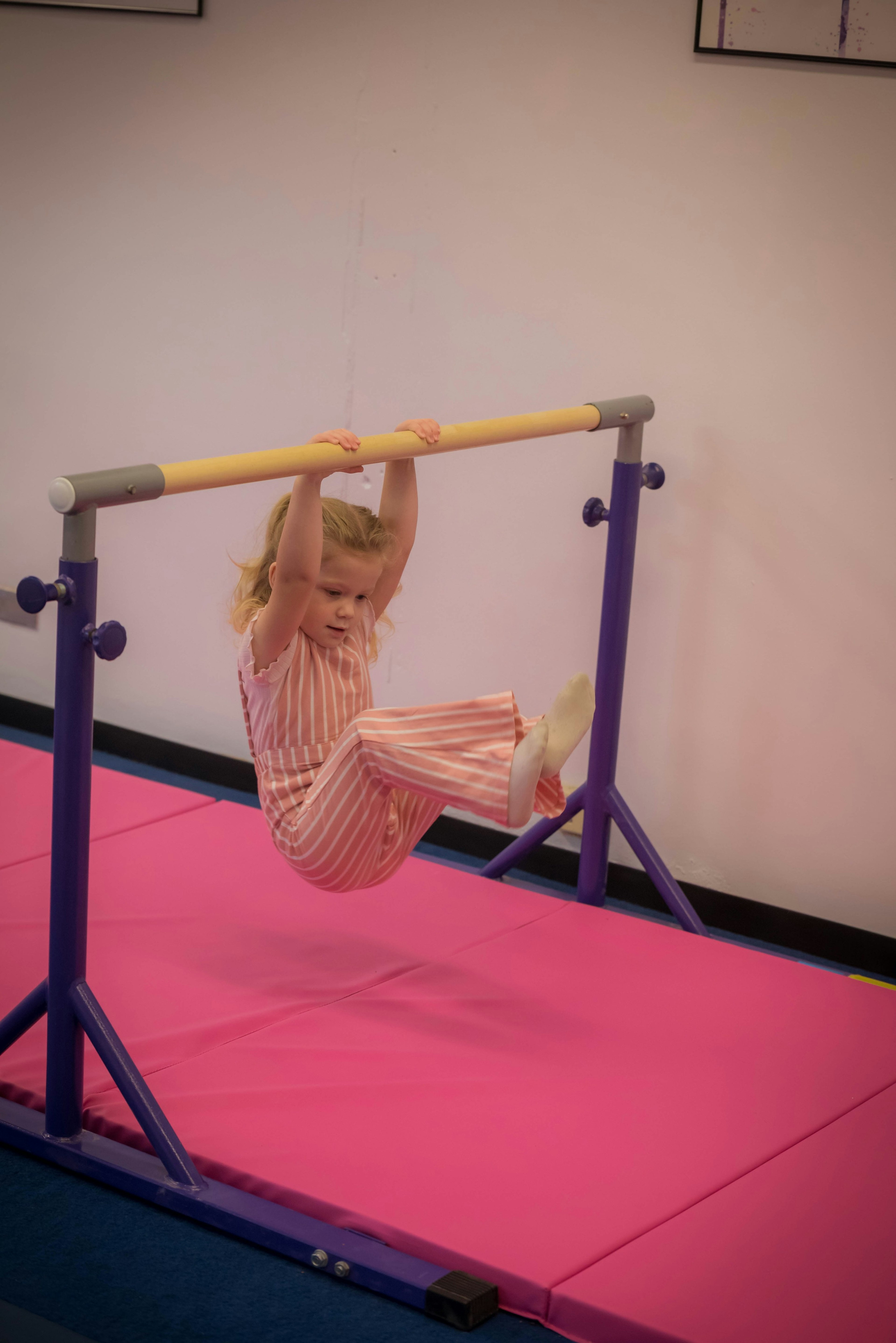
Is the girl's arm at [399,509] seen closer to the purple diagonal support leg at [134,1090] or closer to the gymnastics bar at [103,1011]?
the gymnastics bar at [103,1011]

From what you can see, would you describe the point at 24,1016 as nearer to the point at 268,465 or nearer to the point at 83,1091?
the point at 83,1091

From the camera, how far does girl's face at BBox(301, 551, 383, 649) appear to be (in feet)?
8.23

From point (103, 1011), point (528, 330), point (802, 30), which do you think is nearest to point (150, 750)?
point (528, 330)

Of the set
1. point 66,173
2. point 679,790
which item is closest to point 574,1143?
point 679,790

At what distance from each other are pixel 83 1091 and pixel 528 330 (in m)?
2.17

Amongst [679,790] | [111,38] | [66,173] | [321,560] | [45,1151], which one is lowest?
[45,1151]

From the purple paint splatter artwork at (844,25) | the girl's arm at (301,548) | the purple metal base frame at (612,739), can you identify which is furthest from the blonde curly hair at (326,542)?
the purple paint splatter artwork at (844,25)

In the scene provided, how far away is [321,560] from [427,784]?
18.8 inches

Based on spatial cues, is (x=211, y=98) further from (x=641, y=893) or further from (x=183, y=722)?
(x=641, y=893)

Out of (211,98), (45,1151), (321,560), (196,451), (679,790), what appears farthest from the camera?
(196,451)

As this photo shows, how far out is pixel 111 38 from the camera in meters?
3.93

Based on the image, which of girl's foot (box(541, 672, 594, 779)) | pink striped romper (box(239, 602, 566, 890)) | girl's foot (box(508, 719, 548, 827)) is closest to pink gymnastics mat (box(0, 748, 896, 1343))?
pink striped romper (box(239, 602, 566, 890))

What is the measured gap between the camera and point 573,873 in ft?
12.3

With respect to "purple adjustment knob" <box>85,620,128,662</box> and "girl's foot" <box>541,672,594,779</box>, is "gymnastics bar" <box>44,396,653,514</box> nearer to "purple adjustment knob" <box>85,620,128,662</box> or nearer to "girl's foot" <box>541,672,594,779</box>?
"purple adjustment knob" <box>85,620,128,662</box>
